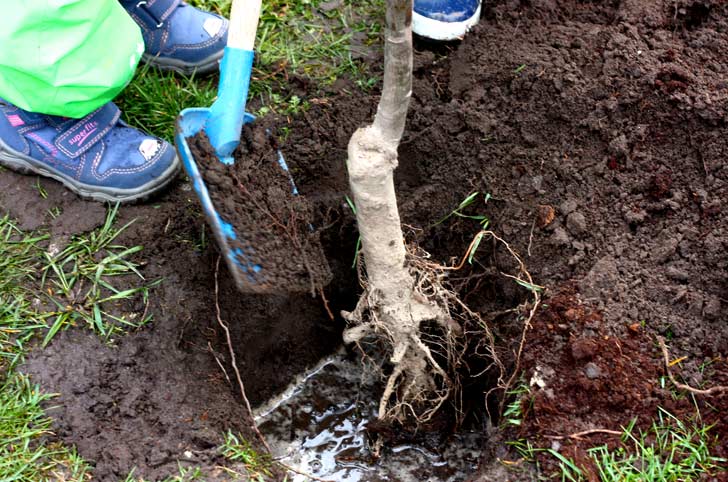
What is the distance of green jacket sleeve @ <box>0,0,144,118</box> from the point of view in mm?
1983

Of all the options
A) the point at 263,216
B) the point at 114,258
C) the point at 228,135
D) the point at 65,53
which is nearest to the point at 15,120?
the point at 65,53

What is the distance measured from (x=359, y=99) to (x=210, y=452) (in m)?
1.39

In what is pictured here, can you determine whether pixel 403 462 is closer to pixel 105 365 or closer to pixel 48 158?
pixel 105 365

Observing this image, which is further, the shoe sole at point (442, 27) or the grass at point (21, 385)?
the shoe sole at point (442, 27)

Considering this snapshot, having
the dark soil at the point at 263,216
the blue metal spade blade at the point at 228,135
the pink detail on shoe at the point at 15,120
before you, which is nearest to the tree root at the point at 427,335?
the dark soil at the point at 263,216

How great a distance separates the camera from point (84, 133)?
2389mm

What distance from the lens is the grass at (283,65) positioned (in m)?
2.62

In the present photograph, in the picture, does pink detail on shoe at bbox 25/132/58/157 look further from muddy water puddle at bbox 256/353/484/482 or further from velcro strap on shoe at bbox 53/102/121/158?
Answer: muddy water puddle at bbox 256/353/484/482

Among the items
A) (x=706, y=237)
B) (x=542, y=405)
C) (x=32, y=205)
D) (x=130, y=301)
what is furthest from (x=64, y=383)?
(x=706, y=237)

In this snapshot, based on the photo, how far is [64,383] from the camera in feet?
6.61

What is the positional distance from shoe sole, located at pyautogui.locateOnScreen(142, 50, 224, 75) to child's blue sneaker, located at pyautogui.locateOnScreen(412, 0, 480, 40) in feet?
2.64

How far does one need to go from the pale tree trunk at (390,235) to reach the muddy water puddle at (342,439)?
0.49 ft

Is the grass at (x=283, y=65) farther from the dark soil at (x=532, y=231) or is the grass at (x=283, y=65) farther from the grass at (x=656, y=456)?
the grass at (x=656, y=456)

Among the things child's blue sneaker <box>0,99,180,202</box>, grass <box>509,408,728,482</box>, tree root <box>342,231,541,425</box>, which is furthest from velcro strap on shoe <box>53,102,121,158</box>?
grass <box>509,408,728,482</box>
